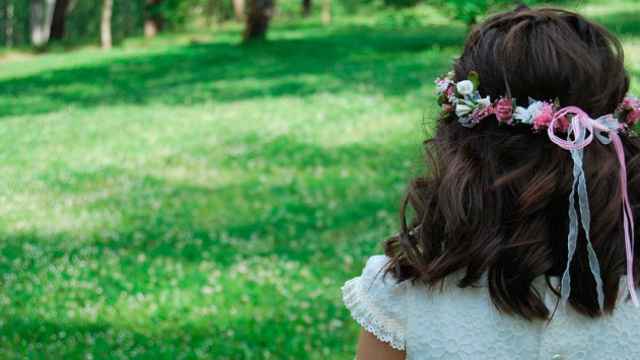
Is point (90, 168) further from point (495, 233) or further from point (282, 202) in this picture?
point (495, 233)

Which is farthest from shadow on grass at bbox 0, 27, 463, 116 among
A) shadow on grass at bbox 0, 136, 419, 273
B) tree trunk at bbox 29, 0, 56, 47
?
tree trunk at bbox 29, 0, 56, 47

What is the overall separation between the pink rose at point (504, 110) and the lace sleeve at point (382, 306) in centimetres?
44

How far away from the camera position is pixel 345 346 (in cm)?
585

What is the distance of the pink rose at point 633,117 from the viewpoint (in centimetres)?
245

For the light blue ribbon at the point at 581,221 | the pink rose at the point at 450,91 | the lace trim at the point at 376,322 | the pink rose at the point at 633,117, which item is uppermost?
the pink rose at the point at 450,91

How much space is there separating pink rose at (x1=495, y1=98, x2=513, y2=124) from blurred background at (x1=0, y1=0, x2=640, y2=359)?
467 mm

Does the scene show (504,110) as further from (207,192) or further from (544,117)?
(207,192)

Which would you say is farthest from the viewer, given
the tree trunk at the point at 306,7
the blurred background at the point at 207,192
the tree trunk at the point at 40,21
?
the tree trunk at the point at 306,7

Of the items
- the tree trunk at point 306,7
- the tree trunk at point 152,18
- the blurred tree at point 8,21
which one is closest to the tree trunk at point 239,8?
the tree trunk at point 152,18

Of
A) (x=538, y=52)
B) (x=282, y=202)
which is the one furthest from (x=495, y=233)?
(x=282, y=202)

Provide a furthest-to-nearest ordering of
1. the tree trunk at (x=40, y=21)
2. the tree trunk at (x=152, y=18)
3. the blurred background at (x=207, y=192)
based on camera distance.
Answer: the tree trunk at (x=40, y=21) → the tree trunk at (x=152, y=18) → the blurred background at (x=207, y=192)

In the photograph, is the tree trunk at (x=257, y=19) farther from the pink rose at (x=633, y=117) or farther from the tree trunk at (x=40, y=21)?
the pink rose at (x=633, y=117)

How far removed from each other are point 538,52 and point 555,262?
1.45 feet

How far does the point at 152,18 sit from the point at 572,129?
31563mm
